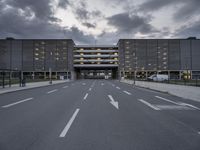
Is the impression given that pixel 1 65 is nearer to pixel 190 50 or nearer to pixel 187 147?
pixel 187 147

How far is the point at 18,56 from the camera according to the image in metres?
87.3

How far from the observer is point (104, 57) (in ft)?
300

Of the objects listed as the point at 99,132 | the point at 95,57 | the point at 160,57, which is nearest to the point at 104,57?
the point at 95,57

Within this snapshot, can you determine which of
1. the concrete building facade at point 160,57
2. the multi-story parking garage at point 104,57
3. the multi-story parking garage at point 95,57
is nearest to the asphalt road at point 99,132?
the multi-story parking garage at point 104,57

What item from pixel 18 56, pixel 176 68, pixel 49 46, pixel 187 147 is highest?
pixel 49 46

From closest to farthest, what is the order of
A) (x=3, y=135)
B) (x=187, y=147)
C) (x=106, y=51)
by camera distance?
(x=187, y=147), (x=3, y=135), (x=106, y=51)

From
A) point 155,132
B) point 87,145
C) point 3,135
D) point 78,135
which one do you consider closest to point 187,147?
point 155,132

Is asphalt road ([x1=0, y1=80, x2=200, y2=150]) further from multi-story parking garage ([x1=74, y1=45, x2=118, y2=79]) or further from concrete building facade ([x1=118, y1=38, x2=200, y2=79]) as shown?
concrete building facade ([x1=118, y1=38, x2=200, y2=79])

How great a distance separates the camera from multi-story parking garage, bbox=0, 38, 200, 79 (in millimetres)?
86938

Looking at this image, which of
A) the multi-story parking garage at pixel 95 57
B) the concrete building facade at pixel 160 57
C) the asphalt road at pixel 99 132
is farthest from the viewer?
the multi-story parking garage at pixel 95 57

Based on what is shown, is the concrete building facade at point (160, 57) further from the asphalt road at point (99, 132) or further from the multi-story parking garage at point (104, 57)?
the asphalt road at point (99, 132)

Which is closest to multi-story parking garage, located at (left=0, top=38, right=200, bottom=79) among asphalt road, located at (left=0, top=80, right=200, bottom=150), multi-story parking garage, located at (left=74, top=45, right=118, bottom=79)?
multi-story parking garage, located at (left=74, top=45, right=118, bottom=79)

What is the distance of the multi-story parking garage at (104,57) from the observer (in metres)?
86.9

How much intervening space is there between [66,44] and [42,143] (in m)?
89.4
